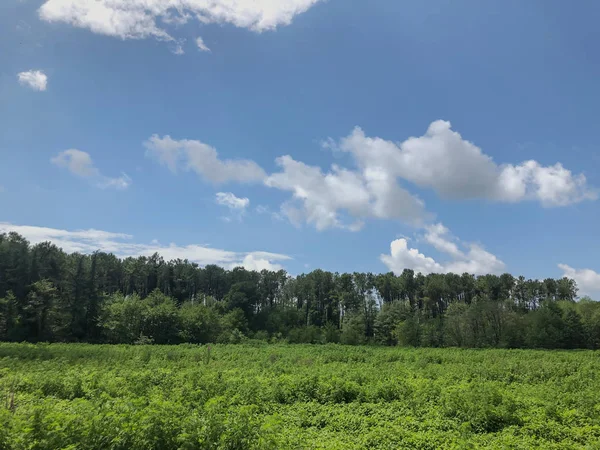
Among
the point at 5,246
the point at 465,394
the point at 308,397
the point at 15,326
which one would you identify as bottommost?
the point at 15,326

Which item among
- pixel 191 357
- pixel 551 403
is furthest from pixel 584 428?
pixel 191 357

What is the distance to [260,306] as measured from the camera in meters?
103

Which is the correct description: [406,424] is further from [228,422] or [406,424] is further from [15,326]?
[15,326]

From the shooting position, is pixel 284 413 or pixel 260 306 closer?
pixel 284 413

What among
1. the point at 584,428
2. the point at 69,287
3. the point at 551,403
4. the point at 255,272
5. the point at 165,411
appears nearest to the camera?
the point at 165,411

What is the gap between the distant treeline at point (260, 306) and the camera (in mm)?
56875

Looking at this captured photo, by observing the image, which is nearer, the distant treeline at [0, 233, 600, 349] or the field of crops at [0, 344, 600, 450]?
the field of crops at [0, 344, 600, 450]

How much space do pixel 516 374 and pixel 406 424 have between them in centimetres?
1616

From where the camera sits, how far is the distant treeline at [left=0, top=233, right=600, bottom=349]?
2239 inches

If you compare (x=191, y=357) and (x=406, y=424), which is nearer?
(x=406, y=424)

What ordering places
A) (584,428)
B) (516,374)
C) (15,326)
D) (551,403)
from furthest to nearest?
(15,326) → (516,374) → (551,403) → (584,428)

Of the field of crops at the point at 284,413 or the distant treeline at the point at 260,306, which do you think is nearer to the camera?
the field of crops at the point at 284,413

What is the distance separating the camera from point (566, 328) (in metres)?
65.5

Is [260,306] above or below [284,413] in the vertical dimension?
below
